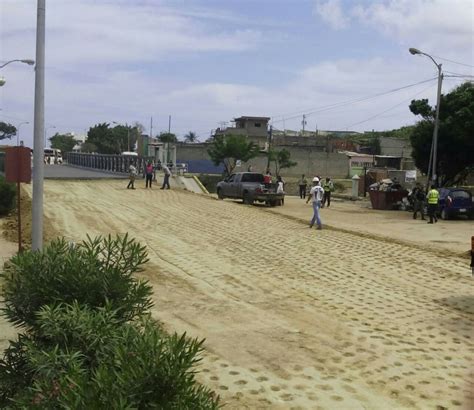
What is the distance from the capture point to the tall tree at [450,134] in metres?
29.3

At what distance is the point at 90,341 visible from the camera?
3.54 metres

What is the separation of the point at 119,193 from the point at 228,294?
79.6ft

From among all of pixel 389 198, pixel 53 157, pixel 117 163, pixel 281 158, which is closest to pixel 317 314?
pixel 389 198

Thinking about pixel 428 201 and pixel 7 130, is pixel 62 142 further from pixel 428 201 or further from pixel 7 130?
pixel 428 201

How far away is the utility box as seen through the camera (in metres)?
10.4

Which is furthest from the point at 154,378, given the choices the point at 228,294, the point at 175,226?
the point at 175,226

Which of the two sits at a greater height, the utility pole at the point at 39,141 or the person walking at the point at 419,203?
the utility pole at the point at 39,141

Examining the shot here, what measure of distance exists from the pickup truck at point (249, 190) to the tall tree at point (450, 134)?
8.48 metres

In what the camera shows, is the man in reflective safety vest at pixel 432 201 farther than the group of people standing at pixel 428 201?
No

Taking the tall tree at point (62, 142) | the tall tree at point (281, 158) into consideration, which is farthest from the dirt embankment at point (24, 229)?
the tall tree at point (62, 142)

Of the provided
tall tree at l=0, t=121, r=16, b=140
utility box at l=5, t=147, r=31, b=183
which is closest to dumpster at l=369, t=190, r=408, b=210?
utility box at l=5, t=147, r=31, b=183

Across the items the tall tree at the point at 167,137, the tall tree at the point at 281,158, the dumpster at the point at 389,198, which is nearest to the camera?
the dumpster at the point at 389,198

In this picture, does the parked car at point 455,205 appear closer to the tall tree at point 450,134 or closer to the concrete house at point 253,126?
the tall tree at point 450,134

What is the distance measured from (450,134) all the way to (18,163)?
2487 cm
